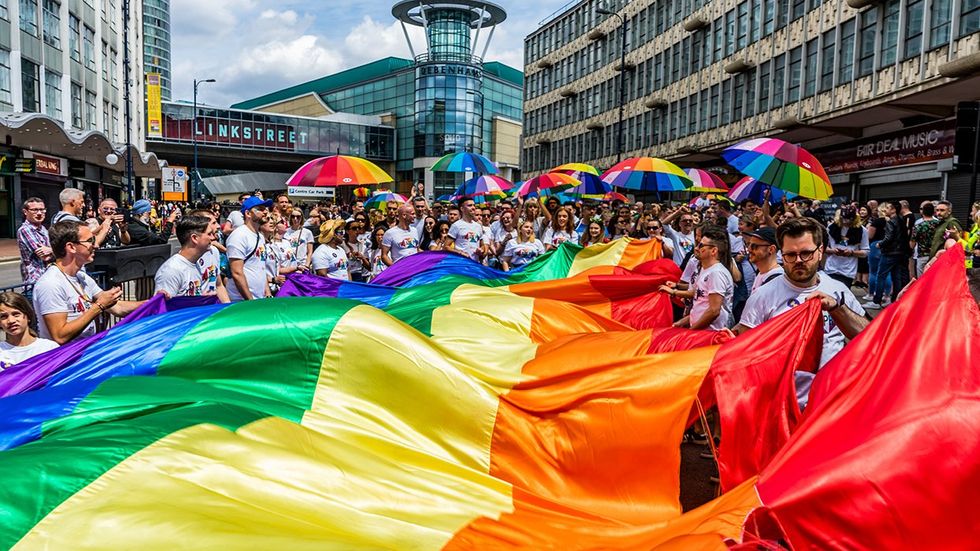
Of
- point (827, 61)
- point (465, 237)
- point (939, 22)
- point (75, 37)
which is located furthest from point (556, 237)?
point (75, 37)

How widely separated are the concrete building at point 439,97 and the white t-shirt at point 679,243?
220ft

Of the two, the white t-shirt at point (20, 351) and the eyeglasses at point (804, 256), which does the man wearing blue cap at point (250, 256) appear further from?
the eyeglasses at point (804, 256)

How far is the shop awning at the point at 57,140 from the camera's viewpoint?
25.3 meters

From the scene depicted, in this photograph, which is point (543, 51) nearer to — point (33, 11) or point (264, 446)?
point (33, 11)

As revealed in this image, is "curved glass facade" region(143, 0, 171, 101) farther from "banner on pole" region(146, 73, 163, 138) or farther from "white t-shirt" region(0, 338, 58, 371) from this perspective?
"white t-shirt" region(0, 338, 58, 371)

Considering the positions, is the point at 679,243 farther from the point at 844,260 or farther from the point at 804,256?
the point at 804,256

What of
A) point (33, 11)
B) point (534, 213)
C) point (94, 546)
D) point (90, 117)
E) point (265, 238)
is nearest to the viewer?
point (94, 546)

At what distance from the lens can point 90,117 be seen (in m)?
42.2

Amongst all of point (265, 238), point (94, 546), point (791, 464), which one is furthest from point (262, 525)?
point (265, 238)

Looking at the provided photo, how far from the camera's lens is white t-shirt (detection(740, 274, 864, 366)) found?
4.68 metres

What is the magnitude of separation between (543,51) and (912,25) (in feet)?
144

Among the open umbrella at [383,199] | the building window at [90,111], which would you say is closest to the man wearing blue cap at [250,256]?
the open umbrella at [383,199]

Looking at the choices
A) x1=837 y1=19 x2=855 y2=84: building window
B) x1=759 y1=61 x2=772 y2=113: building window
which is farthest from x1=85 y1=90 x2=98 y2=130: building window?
x1=837 y1=19 x2=855 y2=84: building window

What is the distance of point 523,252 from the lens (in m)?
12.0
